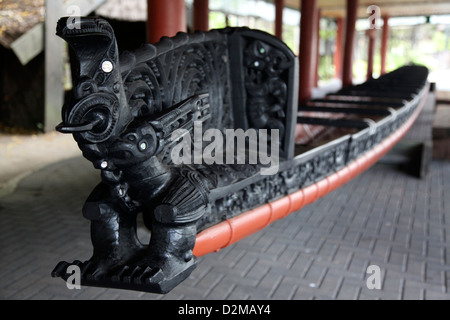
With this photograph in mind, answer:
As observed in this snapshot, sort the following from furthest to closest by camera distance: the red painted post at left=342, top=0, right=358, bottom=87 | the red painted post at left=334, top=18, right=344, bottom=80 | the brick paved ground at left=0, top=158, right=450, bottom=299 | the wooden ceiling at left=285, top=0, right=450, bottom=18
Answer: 1. the red painted post at left=334, top=18, right=344, bottom=80
2. the wooden ceiling at left=285, top=0, right=450, bottom=18
3. the red painted post at left=342, top=0, right=358, bottom=87
4. the brick paved ground at left=0, top=158, right=450, bottom=299

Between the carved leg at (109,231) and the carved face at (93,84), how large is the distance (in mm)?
292

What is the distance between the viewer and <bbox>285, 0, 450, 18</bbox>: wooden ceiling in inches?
543

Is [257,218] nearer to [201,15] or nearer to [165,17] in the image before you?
[165,17]

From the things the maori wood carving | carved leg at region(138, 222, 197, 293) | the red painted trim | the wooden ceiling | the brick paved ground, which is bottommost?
the brick paved ground

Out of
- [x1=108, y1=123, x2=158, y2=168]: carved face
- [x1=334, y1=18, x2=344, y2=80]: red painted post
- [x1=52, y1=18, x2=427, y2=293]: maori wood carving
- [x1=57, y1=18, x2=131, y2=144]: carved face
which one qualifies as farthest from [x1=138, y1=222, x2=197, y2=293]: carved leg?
[x1=334, y1=18, x2=344, y2=80]: red painted post

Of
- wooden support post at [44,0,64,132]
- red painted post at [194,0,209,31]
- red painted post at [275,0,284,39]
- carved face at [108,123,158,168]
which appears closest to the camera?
carved face at [108,123,158,168]

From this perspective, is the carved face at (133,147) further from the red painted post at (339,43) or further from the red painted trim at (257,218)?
the red painted post at (339,43)

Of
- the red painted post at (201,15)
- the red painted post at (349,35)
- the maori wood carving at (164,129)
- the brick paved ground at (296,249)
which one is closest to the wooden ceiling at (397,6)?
the red painted post at (349,35)

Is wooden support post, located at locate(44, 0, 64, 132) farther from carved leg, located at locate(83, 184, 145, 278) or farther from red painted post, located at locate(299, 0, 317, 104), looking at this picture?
carved leg, located at locate(83, 184, 145, 278)

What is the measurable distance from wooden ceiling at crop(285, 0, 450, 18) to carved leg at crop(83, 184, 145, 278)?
1290 cm

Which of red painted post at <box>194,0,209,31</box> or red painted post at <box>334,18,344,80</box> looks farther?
red painted post at <box>334,18,344,80</box>

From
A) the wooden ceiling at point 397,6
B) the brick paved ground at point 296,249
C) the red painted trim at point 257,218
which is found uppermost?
the wooden ceiling at point 397,6

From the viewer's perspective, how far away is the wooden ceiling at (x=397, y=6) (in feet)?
45.3

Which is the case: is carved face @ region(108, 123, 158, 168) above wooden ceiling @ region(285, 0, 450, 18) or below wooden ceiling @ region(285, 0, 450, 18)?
below
